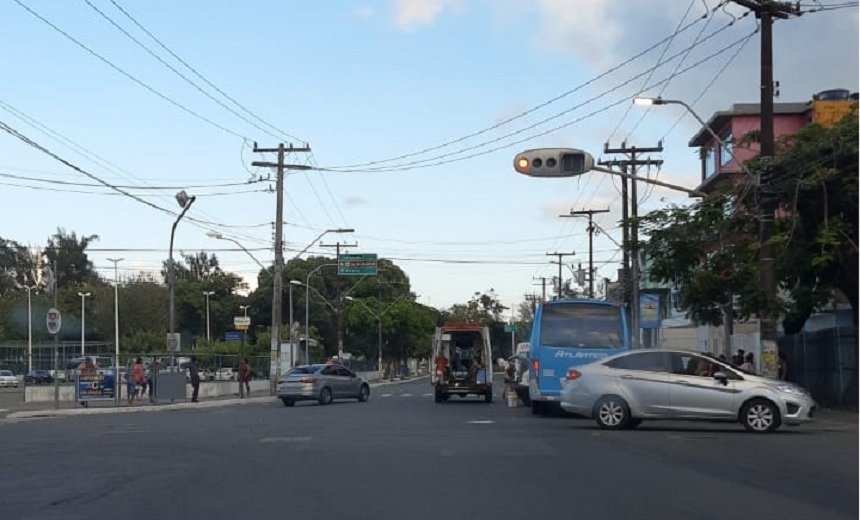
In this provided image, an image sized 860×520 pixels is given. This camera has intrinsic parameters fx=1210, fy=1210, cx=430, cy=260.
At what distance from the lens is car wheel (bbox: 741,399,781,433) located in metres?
22.6

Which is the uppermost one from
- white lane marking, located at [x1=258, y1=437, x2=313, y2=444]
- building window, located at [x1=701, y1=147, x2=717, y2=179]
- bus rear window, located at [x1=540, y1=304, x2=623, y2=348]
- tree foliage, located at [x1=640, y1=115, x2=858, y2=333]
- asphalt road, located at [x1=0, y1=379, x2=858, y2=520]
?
building window, located at [x1=701, y1=147, x2=717, y2=179]

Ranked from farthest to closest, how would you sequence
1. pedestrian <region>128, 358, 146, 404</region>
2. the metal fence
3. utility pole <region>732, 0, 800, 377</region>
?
pedestrian <region>128, 358, 146, 404</region>, the metal fence, utility pole <region>732, 0, 800, 377</region>

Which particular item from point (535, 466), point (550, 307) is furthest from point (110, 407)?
point (535, 466)

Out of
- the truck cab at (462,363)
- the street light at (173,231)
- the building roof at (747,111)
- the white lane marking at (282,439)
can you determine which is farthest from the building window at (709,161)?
the white lane marking at (282,439)

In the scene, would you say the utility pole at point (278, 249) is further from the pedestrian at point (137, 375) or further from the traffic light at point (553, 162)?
the traffic light at point (553, 162)

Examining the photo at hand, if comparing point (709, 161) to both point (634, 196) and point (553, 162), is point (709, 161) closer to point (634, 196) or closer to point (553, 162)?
point (634, 196)

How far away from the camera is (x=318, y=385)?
4141 cm

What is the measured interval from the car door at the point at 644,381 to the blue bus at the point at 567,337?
6.36 metres

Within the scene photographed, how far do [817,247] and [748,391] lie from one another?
8.33m

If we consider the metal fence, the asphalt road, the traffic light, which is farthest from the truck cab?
the traffic light

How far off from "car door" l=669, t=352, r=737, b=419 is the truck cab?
18.7 meters

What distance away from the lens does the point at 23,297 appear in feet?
339

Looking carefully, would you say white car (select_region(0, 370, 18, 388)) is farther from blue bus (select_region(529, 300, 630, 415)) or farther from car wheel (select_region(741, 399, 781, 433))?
car wheel (select_region(741, 399, 781, 433))

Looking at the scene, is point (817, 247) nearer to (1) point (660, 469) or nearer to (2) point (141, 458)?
(1) point (660, 469)
